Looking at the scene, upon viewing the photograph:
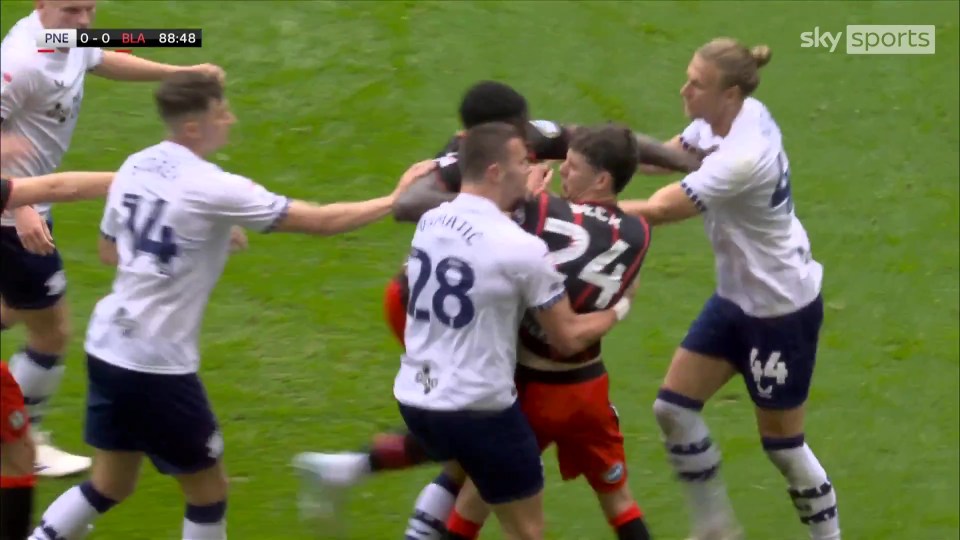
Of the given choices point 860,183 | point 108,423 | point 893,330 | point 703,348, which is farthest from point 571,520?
point 860,183

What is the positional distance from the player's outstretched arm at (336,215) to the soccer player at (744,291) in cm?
89

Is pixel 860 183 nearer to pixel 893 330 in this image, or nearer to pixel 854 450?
pixel 893 330

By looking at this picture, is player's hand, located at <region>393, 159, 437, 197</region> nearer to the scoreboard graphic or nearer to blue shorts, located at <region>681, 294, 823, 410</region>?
blue shorts, located at <region>681, 294, 823, 410</region>

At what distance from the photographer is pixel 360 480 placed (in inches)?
239

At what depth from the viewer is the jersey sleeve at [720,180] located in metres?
5.70

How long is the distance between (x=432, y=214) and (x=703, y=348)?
1595 mm

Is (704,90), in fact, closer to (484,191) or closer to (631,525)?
(484,191)

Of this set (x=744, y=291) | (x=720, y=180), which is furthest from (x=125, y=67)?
(x=744, y=291)

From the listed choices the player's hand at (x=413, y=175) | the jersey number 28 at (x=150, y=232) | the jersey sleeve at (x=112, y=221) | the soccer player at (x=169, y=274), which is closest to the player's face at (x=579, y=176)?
the player's hand at (x=413, y=175)

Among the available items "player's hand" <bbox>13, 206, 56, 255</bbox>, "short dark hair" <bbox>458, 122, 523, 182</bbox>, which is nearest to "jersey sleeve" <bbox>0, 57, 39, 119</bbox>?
"player's hand" <bbox>13, 206, 56, 255</bbox>

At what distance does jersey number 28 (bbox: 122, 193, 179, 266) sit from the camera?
5145 mm

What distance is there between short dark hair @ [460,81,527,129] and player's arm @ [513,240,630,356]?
0.62 metres

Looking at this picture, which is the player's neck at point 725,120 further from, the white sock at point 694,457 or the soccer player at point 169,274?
the soccer player at point 169,274

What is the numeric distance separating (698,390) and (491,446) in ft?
4.60
